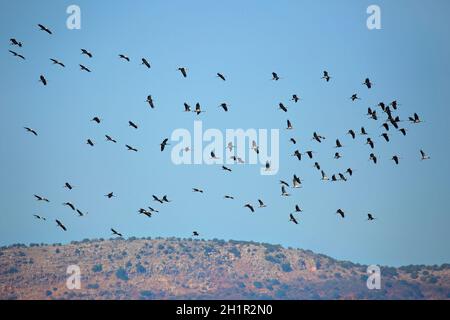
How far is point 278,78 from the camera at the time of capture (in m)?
79.6
